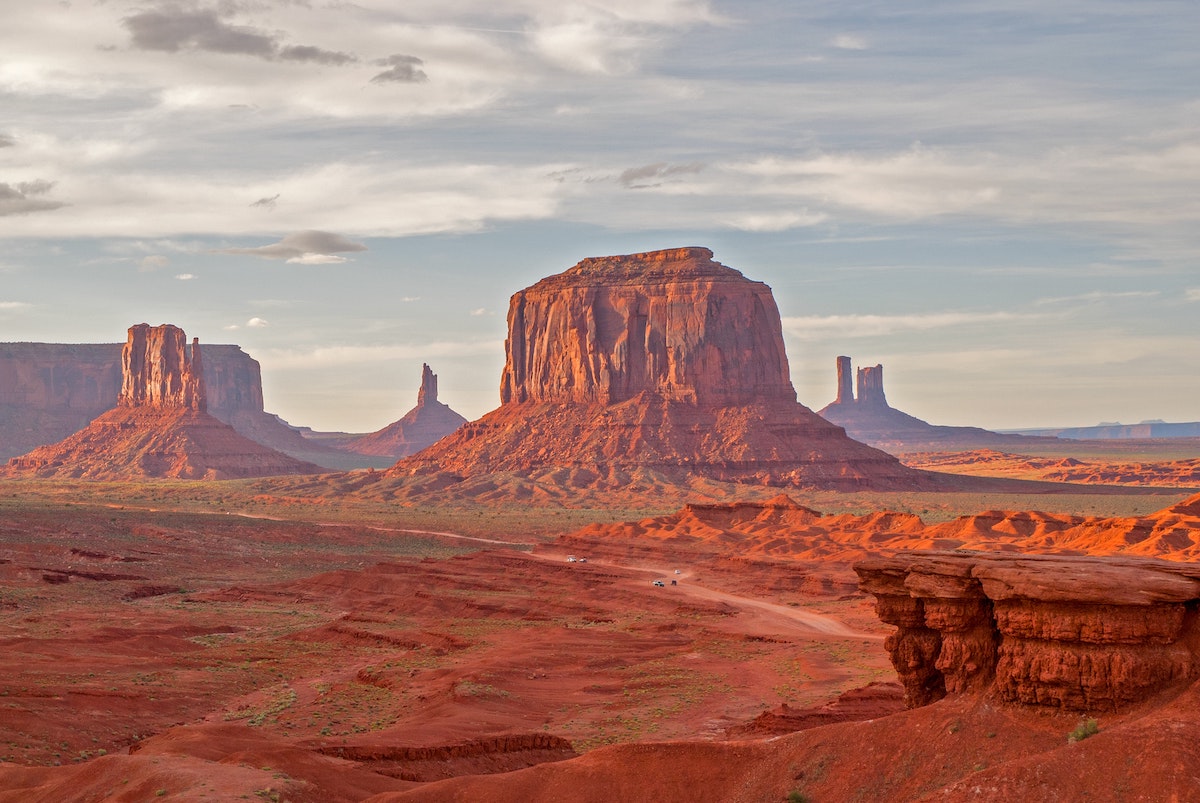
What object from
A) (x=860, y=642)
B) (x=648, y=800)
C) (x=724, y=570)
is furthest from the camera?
(x=724, y=570)

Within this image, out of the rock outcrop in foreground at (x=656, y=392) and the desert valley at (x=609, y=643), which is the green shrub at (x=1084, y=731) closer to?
the desert valley at (x=609, y=643)

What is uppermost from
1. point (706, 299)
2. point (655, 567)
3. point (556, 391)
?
point (706, 299)

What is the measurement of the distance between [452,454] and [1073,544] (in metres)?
105

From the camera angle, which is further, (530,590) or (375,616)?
(530,590)

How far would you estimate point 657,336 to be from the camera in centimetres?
16638

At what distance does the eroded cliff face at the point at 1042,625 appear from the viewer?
19.6 m

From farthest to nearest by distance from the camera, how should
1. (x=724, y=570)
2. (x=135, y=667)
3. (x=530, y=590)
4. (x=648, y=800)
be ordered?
(x=724, y=570)
(x=530, y=590)
(x=135, y=667)
(x=648, y=800)

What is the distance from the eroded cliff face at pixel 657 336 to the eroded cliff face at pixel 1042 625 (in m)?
140

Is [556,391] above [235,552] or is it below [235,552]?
above

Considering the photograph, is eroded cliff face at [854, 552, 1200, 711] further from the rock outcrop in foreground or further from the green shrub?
the rock outcrop in foreground

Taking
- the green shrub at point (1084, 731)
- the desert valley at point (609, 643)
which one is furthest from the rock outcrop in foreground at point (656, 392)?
the green shrub at point (1084, 731)

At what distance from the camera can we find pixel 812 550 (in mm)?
83812

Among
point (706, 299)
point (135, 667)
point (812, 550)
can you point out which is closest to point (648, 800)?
point (135, 667)

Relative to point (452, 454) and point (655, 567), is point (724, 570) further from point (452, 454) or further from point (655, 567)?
point (452, 454)
